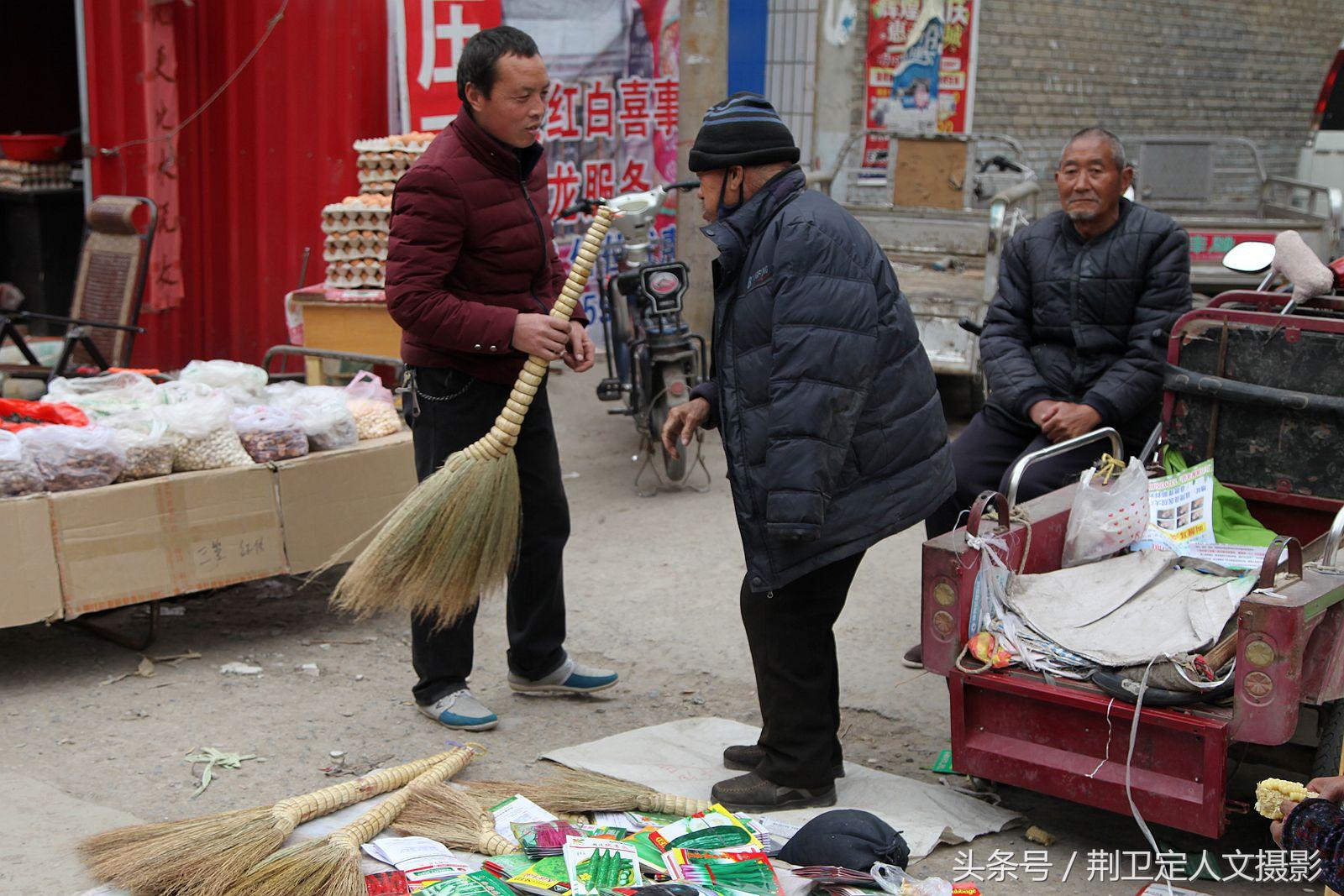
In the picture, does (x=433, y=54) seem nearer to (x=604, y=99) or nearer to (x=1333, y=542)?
(x=604, y=99)

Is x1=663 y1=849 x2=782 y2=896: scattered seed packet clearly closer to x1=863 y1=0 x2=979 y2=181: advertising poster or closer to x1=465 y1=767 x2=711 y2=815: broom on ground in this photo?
x1=465 y1=767 x2=711 y2=815: broom on ground

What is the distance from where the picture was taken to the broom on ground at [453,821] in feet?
10.6

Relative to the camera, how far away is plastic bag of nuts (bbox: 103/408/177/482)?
175 inches

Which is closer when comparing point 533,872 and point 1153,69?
point 533,872

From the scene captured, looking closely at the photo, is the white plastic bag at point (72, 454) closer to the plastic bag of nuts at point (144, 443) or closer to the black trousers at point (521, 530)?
the plastic bag of nuts at point (144, 443)

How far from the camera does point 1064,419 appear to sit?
4.47 m

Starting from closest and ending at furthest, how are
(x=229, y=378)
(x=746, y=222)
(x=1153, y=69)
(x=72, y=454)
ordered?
(x=746, y=222) → (x=72, y=454) → (x=229, y=378) → (x=1153, y=69)

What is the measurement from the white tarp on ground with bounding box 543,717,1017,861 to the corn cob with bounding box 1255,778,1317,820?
0.86 meters

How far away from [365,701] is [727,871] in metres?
1.78

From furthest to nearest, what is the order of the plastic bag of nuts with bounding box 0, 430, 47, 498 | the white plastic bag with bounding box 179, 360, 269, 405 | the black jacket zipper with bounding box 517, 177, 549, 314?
1. the white plastic bag with bounding box 179, 360, 269, 405
2. the plastic bag of nuts with bounding box 0, 430, 47, 498
3. the black jacket zipper with bounding box 517, 177, 549, 314

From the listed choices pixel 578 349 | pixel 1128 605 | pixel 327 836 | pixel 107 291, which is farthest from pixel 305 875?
pixel 107 291

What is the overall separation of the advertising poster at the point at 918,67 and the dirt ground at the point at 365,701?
6.25 m

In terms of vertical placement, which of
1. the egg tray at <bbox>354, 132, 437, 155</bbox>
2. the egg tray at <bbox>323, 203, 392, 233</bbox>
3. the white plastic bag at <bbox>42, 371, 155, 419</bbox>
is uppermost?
the egg tray at <bbox>354, 132, 437, 155</bbox>

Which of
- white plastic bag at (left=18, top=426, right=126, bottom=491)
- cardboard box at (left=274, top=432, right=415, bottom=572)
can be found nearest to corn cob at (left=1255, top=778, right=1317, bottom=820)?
cardboard box at (left=274, top=432, right=415, bottom=572)
